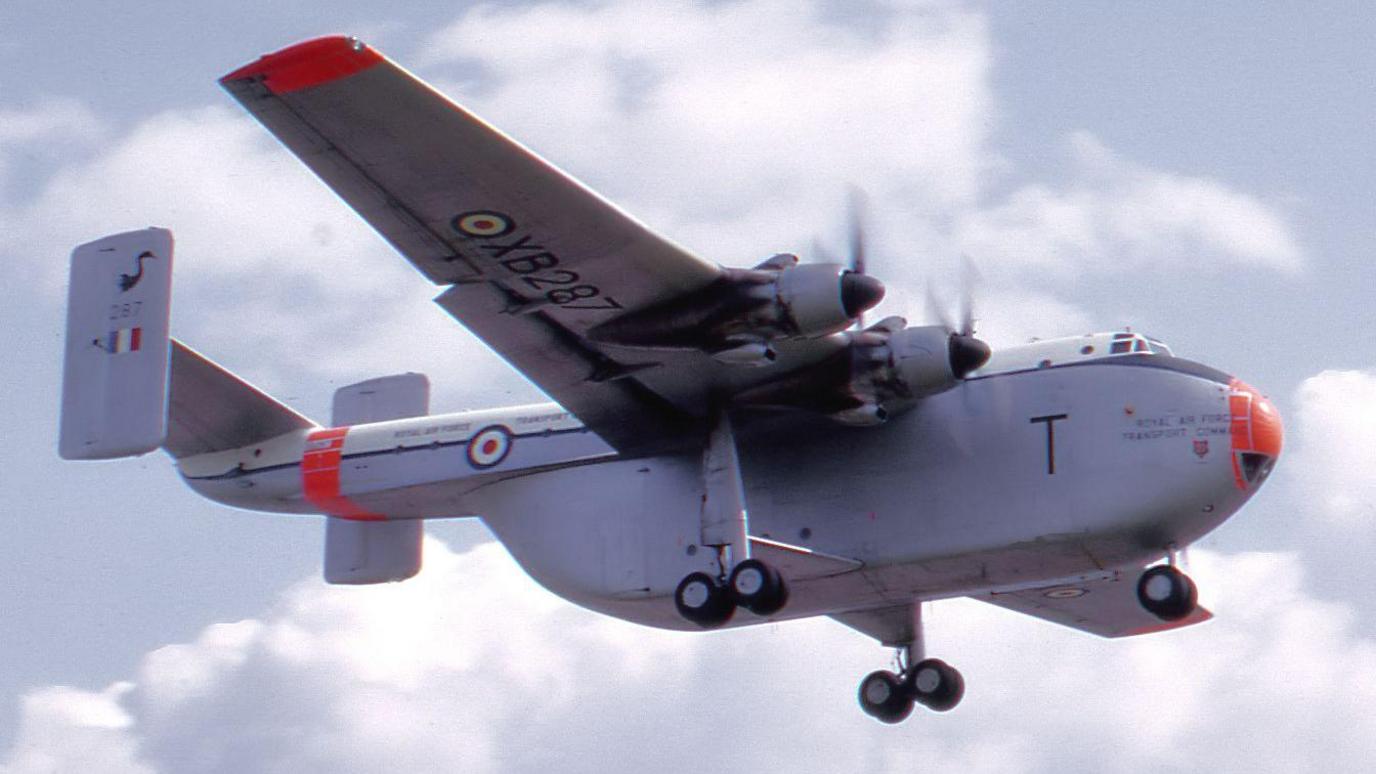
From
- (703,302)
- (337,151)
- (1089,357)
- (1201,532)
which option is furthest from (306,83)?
(1201,532)

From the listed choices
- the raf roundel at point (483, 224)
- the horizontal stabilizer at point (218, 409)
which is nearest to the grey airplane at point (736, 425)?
the raf roundel at point (483, 224)

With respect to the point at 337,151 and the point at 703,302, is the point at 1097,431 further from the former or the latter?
the point at 337,151

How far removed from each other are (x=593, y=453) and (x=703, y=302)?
404 cm

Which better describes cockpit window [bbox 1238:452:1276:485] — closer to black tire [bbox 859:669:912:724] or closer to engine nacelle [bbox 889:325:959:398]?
engine nacelle [bbox 889:325:959:398]

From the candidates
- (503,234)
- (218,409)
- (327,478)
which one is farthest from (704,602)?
(218,409)

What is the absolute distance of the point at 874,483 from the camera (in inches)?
916

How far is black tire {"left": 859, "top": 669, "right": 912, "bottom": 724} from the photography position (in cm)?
2578

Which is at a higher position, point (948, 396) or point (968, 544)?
point (948, 396)

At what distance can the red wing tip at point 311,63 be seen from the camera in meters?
18.2

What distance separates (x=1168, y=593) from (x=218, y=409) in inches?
483

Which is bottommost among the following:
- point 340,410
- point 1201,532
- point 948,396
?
point 1201,532

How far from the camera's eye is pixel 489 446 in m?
25.4

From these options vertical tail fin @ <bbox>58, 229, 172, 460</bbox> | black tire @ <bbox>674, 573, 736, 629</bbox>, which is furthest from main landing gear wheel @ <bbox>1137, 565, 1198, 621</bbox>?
vertical tail fin @ <bbox>58, 229, 172, 460</bbox>

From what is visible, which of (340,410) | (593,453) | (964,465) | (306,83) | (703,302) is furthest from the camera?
(340,410)
